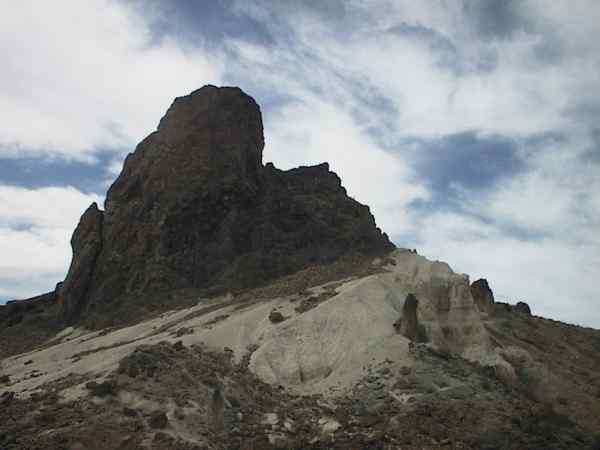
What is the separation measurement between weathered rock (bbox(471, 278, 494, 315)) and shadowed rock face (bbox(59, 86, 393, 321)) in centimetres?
797

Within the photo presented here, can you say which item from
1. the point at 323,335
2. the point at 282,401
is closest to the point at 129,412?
the point at 282,401

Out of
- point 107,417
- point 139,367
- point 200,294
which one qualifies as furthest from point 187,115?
point 107,417

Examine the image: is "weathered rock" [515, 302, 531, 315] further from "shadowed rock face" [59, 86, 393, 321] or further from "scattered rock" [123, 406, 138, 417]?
"scattered rock" [123, 406, 138, 417]

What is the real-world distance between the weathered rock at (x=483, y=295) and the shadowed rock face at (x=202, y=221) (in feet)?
26.2

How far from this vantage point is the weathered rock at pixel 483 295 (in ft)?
157

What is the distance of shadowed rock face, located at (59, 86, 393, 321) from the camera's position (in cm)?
4753

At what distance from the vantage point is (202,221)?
49.8m

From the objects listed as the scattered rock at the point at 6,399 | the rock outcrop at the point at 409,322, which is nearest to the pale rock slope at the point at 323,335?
the rock outcrop at the point at 409,322

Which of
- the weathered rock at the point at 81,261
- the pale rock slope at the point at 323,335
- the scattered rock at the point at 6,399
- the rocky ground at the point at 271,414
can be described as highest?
the weathered rock at the point at 81,261

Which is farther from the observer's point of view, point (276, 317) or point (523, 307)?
point (523, 307)

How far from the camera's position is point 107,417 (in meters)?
19.1

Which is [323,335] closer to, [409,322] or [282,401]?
[409,322]

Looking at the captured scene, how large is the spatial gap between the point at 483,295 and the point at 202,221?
23048 mm

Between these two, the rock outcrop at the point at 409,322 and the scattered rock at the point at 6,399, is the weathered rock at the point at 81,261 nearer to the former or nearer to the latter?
the scattered rock at the point at 6,399
